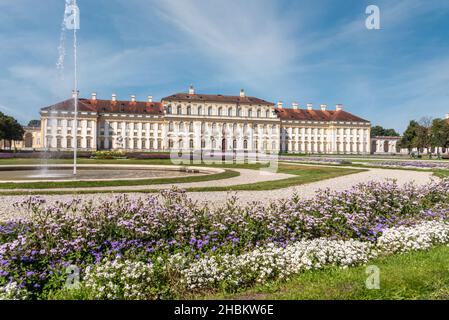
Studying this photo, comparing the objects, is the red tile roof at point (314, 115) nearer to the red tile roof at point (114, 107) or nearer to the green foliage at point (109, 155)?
the red tile roof at point (114, 107)

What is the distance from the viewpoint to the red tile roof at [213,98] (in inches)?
2655

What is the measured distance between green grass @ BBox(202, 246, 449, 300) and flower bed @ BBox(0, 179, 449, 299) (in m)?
0.23

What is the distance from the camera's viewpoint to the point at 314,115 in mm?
77562

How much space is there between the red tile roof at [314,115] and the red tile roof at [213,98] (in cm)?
568

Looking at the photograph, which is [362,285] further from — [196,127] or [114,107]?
[114,107]

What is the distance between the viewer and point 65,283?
3.49 meters

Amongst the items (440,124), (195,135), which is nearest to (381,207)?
(440,124)

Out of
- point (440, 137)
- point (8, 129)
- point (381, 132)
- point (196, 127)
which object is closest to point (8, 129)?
point (8, 129)

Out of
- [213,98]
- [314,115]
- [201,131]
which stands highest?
[213,98]

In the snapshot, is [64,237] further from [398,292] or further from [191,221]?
[398,292]

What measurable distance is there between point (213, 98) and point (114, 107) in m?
21.6

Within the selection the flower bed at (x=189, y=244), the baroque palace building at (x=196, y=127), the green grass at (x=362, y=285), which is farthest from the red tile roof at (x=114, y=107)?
the green grass at (x=362, y=285)

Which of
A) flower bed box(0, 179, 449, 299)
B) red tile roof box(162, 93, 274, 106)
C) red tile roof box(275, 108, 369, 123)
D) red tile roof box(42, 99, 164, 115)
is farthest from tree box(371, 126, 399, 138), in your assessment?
flower bed box(0, 179, 449, 299)

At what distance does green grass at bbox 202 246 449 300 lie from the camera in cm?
310
